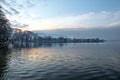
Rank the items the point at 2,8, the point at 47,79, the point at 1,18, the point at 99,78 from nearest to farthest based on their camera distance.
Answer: the point at 47,79 → the point at 99,78 → the point at 2,8 → the point at 1,18

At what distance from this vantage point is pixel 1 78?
2202 cm

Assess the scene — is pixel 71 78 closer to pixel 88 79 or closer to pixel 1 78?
pixel 88 79

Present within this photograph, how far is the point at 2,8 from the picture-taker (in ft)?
244

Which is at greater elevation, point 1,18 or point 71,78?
point 1,18

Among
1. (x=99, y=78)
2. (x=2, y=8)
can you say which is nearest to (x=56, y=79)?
(x=99, y=78)

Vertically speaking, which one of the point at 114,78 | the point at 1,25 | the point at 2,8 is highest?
the point at 2,8

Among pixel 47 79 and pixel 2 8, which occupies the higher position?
pixel 2 8

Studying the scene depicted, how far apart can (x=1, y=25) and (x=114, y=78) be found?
223ft

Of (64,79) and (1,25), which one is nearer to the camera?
(64,79)

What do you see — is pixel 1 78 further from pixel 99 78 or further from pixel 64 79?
pixel 99 78

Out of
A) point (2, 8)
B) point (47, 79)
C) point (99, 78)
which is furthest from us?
point (2, 8)

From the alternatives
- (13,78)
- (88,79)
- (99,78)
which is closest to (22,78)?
(13,78)

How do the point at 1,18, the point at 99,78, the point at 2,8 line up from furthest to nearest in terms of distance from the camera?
the point at 1,18, the point at 2,8, the point at 99,78

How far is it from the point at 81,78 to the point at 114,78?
4.44 metres
